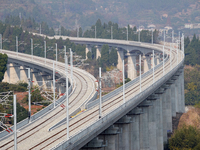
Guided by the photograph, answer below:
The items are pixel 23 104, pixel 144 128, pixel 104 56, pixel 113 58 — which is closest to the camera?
pixel 144 128

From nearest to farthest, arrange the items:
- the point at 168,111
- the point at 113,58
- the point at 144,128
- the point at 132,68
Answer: the point at 144,128 < the point at 168,111 < the point at 132,68 < the point at 113,58

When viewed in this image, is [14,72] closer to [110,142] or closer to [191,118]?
[191,118]

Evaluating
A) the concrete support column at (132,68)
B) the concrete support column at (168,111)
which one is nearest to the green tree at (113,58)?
the concrete support column at (132,68)

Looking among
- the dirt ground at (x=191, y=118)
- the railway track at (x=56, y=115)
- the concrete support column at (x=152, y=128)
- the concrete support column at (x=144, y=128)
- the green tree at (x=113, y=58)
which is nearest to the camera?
the railway track at (x=56, y=115)

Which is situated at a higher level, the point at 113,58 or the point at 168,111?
the point at 113,58

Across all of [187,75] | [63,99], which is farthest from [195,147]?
[187,75]

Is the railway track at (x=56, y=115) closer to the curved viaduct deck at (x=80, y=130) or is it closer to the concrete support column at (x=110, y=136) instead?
the curved viaduct deck at (x=80, y=130)

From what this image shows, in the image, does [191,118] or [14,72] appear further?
[14,72]

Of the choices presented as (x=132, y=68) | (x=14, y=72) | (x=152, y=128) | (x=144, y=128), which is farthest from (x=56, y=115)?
(x=132, y=68)

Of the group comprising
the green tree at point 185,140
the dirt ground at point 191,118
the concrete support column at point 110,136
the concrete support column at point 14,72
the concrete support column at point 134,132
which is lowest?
the dirt ground at point 191,118

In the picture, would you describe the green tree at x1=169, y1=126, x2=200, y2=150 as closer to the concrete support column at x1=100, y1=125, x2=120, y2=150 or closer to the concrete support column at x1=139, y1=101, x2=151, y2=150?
the concrete support column at x1=139, y1=101, x2=151, y2=150

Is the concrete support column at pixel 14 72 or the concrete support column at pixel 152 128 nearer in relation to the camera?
the concrete support column at pixel 152 128

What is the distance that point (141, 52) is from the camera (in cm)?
19925

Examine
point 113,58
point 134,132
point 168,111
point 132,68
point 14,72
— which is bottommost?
point 168,111
